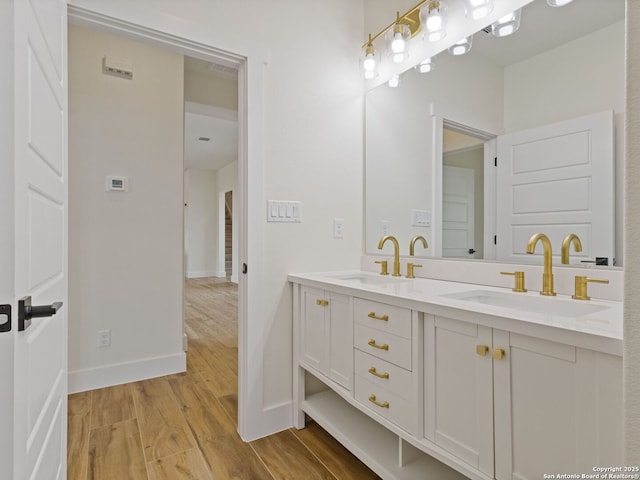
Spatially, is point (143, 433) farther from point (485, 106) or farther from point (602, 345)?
point (485, 106)

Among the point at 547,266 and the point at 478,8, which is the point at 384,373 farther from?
the point at 478,8

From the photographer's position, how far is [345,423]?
1.70 m

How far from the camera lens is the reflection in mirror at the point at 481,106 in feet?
4.14

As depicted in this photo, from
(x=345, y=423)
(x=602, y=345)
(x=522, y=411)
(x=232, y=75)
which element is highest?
(x=232, y=75)

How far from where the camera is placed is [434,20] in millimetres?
1784

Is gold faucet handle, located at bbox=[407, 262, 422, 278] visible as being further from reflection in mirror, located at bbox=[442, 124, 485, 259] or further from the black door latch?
the black door latch

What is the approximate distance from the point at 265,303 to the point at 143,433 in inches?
37.6

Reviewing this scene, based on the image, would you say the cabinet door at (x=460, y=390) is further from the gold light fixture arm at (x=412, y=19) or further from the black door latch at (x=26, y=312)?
the gold light fixture arm at (x=412, y=19)

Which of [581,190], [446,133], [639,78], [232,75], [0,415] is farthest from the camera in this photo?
[232,75]

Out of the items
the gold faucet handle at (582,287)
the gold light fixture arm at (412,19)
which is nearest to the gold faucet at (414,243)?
the gold faucet handle at (582,287)

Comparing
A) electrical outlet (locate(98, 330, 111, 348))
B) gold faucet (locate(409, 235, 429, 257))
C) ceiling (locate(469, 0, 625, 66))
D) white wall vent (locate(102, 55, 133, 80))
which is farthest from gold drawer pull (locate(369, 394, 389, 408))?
white wall vent (locate(102, 55, 133, 80))

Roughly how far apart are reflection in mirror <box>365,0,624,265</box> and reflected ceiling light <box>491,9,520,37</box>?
0.03m

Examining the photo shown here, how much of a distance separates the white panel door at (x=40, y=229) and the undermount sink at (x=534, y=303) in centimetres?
130

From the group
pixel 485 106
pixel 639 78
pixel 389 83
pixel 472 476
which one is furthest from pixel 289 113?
pixel 472 476
